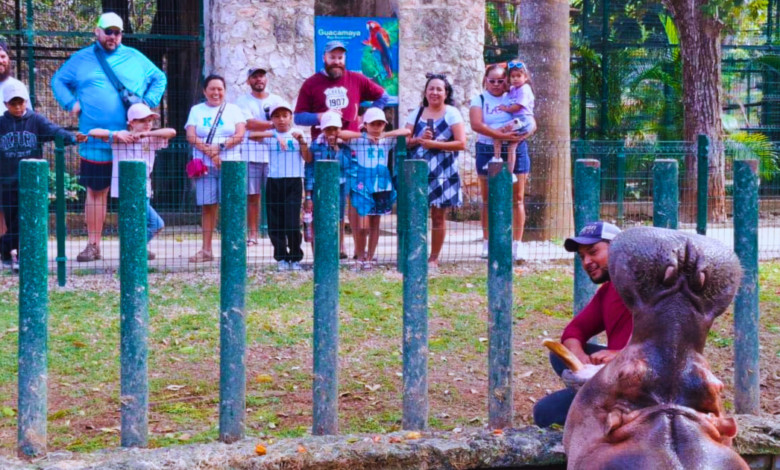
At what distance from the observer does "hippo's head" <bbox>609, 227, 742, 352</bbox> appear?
224 cm

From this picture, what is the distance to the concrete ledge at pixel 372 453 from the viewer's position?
427cm

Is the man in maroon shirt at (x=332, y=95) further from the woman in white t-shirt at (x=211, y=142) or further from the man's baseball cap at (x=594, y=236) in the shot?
the man's baseball cap at (x=594, y=236)

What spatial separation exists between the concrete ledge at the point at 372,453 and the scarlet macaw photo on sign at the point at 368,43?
8.87 m

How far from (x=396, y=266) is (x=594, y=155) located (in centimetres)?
219

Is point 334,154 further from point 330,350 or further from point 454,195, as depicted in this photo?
point 330,350

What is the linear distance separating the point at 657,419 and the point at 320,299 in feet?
8.66

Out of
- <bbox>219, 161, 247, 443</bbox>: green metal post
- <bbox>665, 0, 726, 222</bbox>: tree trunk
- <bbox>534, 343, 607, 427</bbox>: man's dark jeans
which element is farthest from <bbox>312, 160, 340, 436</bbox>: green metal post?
<bbox>665, 0, 726, 222</bbox>: tree trunk

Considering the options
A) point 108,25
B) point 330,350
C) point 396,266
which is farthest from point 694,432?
point 108,25

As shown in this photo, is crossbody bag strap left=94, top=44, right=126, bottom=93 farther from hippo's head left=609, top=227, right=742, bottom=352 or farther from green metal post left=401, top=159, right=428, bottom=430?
hippo's head left=609, top=227, right=742, bottom=352

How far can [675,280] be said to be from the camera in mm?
2246

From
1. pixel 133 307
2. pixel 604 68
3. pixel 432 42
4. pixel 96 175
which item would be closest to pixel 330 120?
pixel 96 175

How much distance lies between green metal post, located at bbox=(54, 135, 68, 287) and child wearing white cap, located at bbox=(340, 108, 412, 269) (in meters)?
2.26

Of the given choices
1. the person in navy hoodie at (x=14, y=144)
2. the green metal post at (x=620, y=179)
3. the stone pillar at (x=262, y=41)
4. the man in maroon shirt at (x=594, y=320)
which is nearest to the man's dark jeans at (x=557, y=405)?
the man in maroon shirt at (x=594, y=320)

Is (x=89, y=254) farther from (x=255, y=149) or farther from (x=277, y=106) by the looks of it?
(x=277, y=106)
